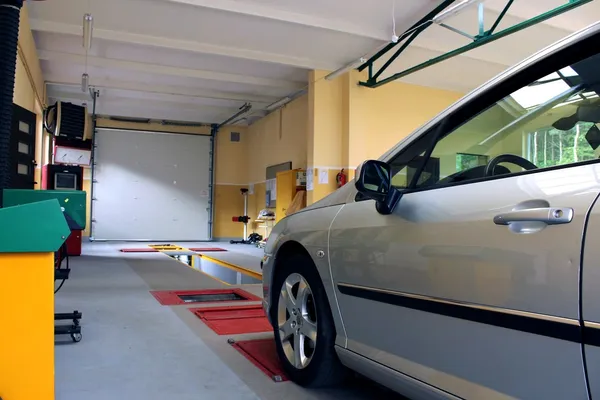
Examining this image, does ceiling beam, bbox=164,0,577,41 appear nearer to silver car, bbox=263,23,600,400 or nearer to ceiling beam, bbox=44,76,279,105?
ceiling beam, bbox=44,76,279,105

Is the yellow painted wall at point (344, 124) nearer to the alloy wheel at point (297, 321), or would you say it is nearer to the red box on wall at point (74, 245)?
the red box on wall at point (74, 245)

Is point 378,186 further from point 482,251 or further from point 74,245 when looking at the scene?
point 74,245

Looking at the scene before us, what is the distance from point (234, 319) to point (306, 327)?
178cm

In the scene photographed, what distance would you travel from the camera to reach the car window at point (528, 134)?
1354 millimetres

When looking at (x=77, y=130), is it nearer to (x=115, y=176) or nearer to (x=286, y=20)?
(x=286, y=20)

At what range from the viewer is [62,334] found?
3.31 meters

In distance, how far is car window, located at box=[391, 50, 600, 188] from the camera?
1.35m

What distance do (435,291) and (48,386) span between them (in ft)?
4.43

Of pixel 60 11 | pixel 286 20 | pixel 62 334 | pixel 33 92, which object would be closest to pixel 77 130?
pixel 60 11

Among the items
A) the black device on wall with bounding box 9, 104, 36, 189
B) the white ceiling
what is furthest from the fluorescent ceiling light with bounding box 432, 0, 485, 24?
the black device on wall with bounding box 9, 104, 36, 189

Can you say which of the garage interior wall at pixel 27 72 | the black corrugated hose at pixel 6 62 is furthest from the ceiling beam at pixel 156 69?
the black corrugated hose at pixel 6 62

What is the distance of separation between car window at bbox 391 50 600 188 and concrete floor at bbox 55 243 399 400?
1249 millimetres

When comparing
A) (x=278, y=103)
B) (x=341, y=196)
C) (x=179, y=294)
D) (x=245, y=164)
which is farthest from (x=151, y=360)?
(x=245, y=164)

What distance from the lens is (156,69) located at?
994cm
